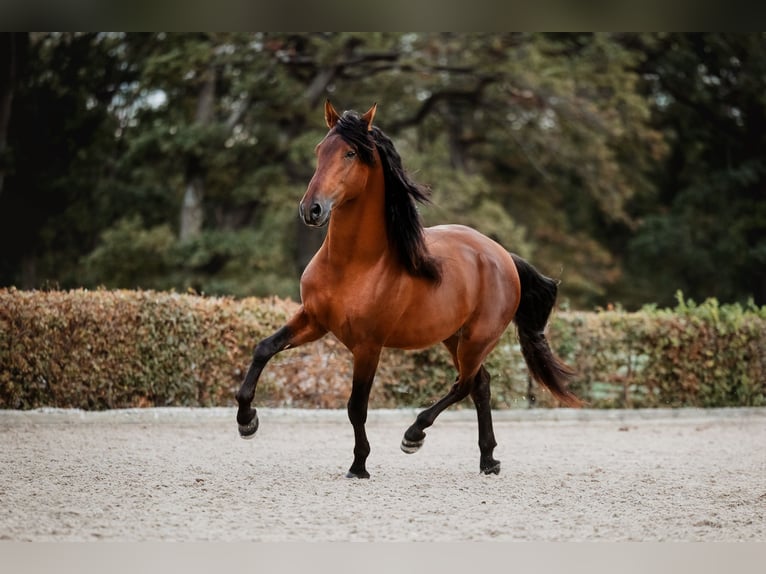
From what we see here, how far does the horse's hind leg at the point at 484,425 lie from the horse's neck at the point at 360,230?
1307 mm

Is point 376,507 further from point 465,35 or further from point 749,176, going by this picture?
point 749,176

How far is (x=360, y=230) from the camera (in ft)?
17.2

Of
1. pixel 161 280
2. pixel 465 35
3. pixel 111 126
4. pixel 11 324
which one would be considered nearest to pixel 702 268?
pixel 465 35

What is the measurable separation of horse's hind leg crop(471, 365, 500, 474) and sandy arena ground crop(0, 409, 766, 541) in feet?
0.32

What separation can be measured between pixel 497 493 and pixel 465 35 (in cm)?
1503

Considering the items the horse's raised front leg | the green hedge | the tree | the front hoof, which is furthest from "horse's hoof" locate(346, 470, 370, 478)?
the tree

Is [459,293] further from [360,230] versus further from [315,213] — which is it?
[315,213]

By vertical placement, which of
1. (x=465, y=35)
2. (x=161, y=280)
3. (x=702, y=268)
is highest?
(x=465, y=35)

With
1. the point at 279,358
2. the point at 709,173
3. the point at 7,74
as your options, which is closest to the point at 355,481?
the point at 279,358

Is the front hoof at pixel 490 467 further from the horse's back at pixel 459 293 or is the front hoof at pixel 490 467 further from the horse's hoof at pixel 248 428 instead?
the horse's hoof at pixel 248 428

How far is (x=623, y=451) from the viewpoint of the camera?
7633 millimetres

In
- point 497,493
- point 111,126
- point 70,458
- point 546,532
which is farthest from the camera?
point 111,126

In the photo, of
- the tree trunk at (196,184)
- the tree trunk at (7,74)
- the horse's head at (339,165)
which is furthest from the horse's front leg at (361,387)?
the tree trunk at (7,74)

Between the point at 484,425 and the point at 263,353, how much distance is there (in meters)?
1.71
